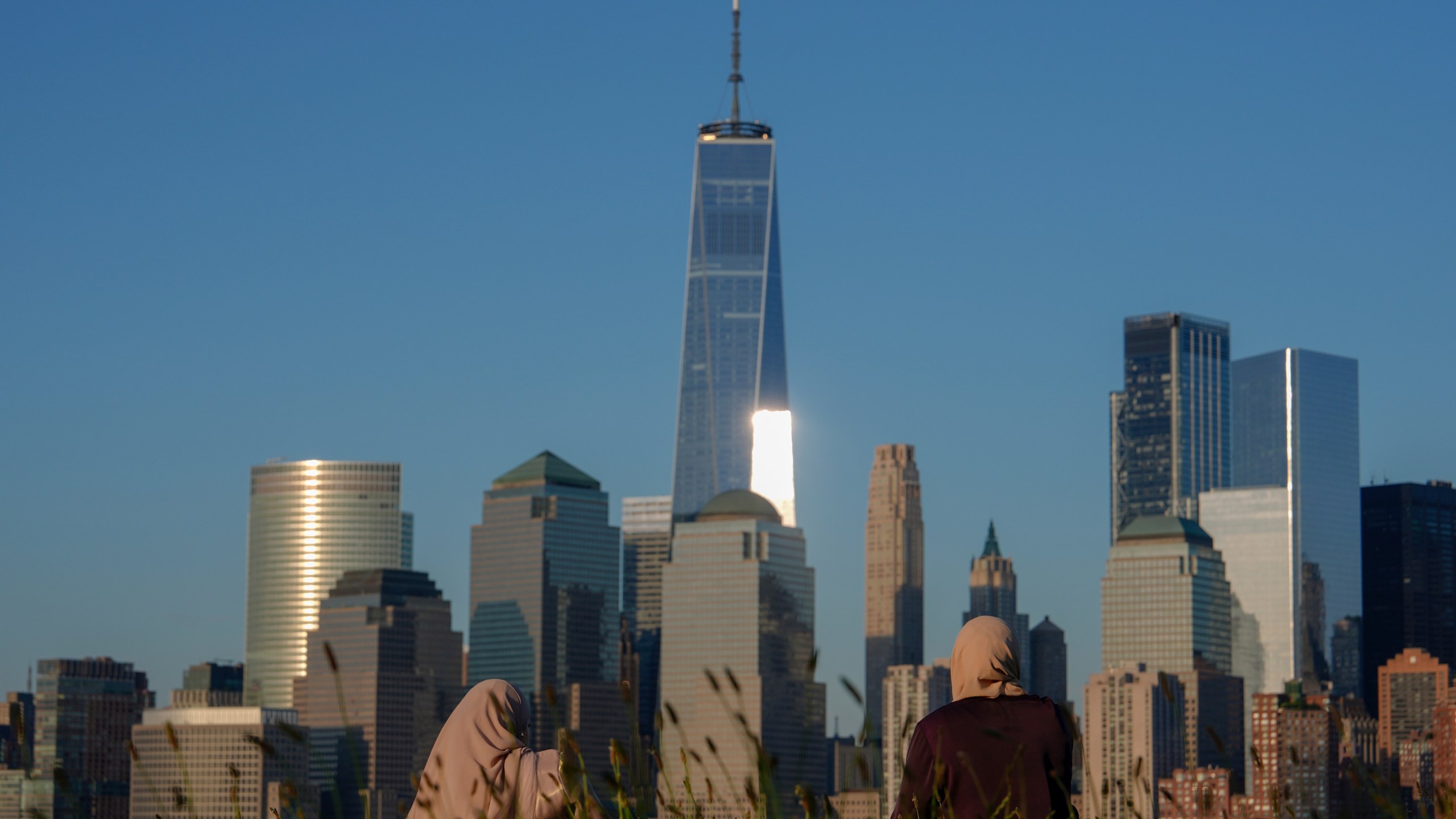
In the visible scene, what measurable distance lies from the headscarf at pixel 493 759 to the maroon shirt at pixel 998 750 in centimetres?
122

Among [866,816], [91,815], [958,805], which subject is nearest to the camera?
[91,815]

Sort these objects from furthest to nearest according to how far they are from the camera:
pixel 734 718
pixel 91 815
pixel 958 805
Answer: pixel 958 805 < pixel 91 815 < pixel 734 718

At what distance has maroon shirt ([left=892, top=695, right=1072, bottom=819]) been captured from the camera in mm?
6426

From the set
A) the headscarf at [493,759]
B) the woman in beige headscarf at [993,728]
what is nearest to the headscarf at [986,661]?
the woman in beige headscarf at [993,728]

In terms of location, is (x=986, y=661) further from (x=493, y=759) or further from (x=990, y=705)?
(x=493, y=759)

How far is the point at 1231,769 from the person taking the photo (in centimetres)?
526

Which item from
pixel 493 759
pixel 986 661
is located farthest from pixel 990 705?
pixel 493 759

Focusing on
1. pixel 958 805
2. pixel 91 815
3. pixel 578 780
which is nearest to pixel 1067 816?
pixel 958 805

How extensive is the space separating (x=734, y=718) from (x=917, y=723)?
1765mm

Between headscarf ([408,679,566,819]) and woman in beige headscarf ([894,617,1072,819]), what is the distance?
1216 mm

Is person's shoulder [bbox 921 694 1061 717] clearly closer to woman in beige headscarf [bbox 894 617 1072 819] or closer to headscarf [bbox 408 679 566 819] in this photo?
woman in beige headscarf [bbox 894 617 1072 819]

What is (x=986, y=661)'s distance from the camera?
21.7 ft

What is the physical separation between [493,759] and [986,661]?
163cm

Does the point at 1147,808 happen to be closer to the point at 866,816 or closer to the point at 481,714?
the point at 866,816
